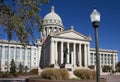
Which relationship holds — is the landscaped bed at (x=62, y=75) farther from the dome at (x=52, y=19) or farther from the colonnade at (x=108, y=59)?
the colonnade at (x=108, y=59)

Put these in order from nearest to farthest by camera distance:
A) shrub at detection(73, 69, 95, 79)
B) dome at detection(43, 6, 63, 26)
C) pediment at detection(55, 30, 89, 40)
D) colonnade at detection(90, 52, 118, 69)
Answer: shrub at detection(73, 69, 95, 79) → pediment at detection(55, 30, 89, 40) → dome at detection(43, 6, 63, 26) → colonnade at detection(90, 52, 118, 69)

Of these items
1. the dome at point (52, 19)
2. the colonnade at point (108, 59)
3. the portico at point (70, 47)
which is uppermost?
the dome at point (52, 19)

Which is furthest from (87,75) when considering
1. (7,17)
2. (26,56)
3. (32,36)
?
(26,56)

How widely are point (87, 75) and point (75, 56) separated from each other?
68.8 meters

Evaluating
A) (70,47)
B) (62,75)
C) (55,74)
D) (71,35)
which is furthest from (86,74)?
(70,47)

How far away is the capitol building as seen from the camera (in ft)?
331

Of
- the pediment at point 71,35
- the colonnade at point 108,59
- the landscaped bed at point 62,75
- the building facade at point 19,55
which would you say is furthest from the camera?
the colonnade at point 108,59

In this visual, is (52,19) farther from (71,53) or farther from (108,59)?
(108,59)

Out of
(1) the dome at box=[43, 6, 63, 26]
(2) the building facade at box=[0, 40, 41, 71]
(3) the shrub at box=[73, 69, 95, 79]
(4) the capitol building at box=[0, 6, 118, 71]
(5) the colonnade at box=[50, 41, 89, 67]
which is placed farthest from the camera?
(1) the dome at box=[43, 6, 63, 26]

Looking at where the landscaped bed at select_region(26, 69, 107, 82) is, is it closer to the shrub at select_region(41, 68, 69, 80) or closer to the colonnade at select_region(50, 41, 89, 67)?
the shrub at select_region(41, 68, 69, 80)

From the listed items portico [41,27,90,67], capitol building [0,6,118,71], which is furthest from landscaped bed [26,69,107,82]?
portico [41,27,90,67]

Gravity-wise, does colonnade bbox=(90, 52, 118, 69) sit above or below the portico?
below

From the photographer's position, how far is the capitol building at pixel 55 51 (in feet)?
331

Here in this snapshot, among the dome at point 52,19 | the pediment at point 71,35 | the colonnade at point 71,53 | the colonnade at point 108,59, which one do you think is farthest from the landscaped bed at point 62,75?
the colonnade at point 108,59
